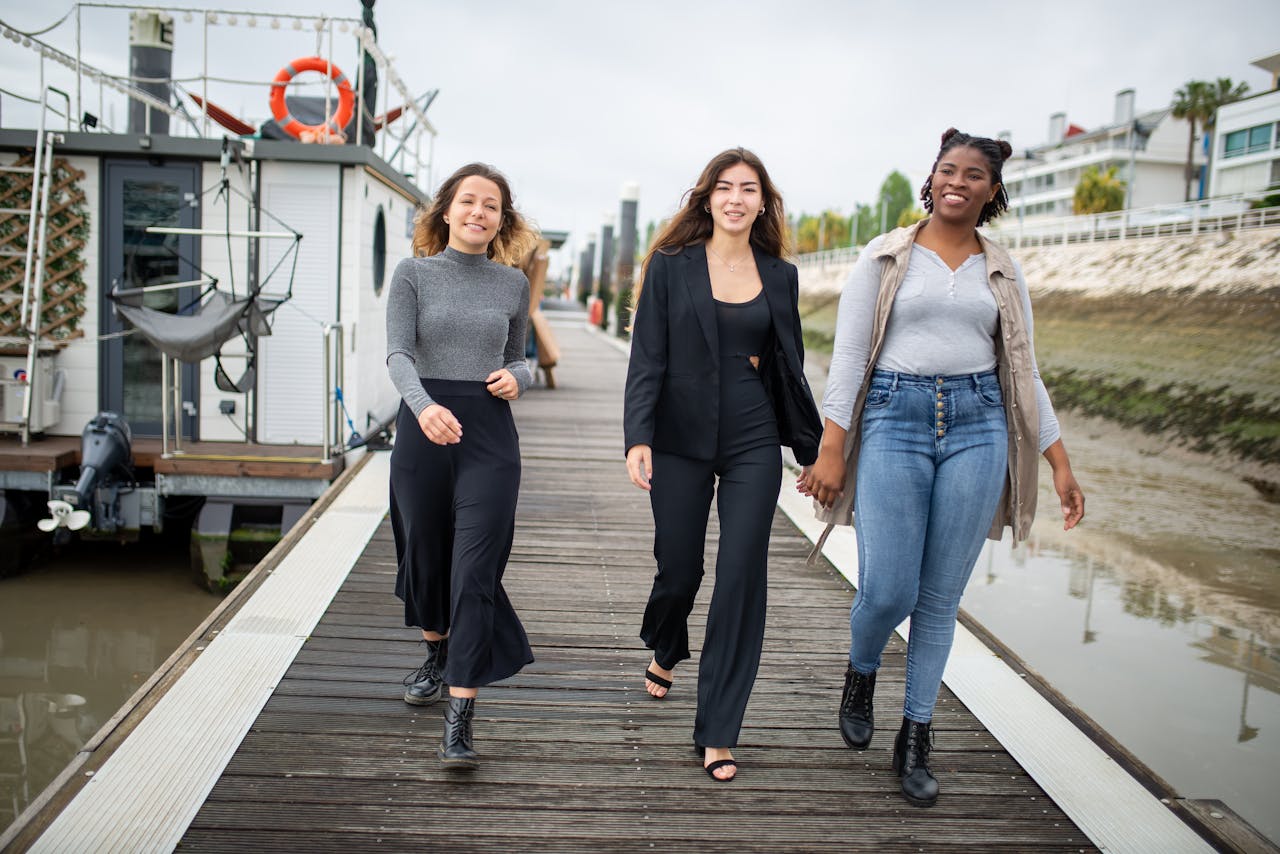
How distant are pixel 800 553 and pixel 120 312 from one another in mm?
5033

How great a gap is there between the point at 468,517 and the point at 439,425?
0.32 metres

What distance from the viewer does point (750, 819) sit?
2.79m

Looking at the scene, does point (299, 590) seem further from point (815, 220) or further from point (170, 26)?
point (815, 220)

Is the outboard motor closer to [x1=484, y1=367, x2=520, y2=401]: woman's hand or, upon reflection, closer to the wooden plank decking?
the wooden plank decking

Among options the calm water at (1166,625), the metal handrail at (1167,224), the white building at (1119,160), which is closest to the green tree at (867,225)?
the white building at (1119,160)

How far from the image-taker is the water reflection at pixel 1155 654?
16.5 feet

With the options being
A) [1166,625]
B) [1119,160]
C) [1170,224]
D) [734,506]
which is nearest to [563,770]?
[734,506]

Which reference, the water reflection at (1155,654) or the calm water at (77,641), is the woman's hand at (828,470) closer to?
the water reflection at (1155,654)

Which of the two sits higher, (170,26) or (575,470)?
(170,26)

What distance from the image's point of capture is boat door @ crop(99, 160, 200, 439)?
8289mm

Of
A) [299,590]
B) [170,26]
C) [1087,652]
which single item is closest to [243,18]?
[170,26]

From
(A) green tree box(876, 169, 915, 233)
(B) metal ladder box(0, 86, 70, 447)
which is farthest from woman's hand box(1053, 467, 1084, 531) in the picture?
(A) green tree box(876, 169, 915, 233)

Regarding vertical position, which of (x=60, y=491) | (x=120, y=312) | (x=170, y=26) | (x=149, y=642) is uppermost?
(x=170, y=26)

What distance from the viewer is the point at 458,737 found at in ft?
9.83
